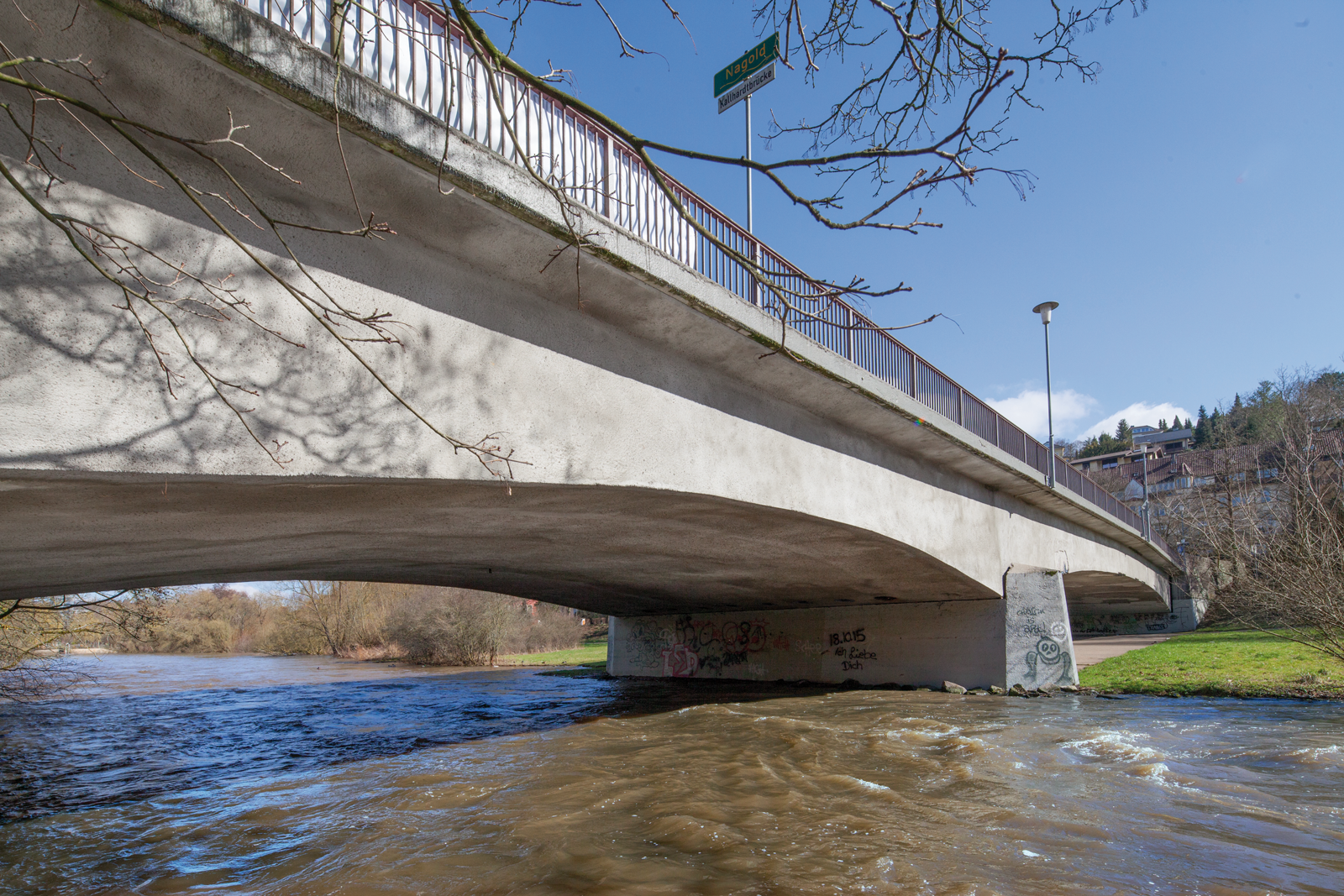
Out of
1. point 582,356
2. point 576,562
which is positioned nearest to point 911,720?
point 576,562

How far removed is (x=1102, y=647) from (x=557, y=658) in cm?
2095

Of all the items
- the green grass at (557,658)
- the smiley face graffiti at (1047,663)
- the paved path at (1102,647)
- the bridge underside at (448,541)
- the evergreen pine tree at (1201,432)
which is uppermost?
the evergreen pine tree at (1201,432)

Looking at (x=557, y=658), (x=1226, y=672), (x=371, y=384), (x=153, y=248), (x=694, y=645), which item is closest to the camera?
(x=153, y=248)

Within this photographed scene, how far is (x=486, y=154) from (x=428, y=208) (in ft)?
1.77

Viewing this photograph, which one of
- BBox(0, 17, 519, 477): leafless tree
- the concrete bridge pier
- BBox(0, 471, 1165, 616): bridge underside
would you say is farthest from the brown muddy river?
BBox(0, 17, 519, 477): leafless tree

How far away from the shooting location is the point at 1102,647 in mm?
26047

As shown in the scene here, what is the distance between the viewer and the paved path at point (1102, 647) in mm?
21562

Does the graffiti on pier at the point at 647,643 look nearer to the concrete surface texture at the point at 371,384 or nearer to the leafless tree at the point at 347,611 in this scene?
the concrete surface texture at the point at 371,384

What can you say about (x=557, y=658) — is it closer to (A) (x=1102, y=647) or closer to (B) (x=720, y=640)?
(B) (x=720, y=640)

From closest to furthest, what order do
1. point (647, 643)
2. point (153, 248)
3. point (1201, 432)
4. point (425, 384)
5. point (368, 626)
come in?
point (153, 248), point (425, 384), point (647, 643), point (368, 626), point (1201, 432)

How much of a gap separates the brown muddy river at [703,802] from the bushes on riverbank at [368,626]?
14499 mm

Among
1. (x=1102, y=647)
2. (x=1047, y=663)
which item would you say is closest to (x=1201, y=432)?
(x=1102, y=647)

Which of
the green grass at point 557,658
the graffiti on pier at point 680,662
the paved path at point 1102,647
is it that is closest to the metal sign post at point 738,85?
the graffiti on pier at point 680,662

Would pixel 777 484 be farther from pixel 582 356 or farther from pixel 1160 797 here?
pixel 1160 797
